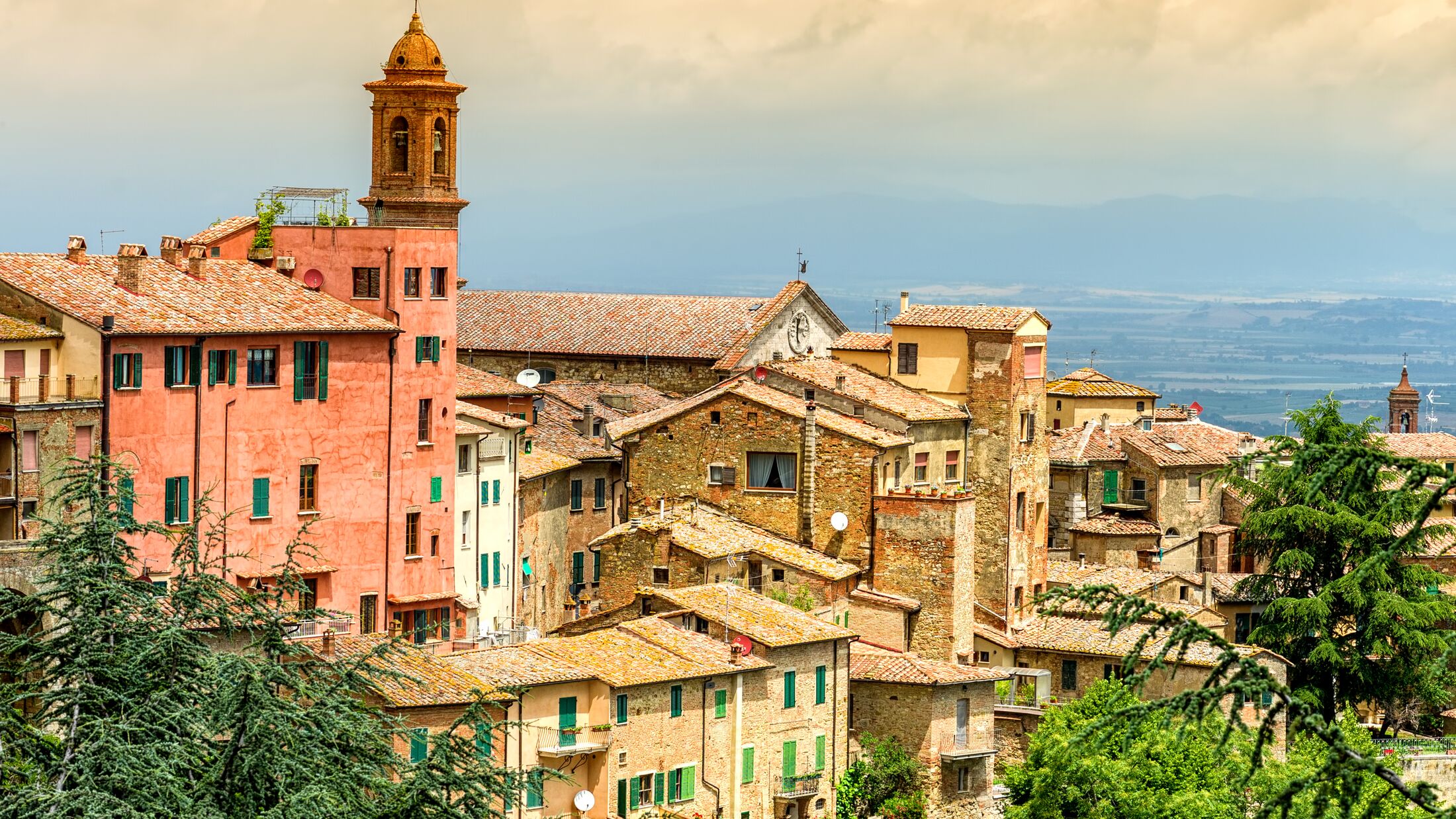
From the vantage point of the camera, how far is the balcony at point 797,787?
56.1m

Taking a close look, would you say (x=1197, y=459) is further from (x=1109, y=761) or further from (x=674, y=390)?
(x=1109, y=761)

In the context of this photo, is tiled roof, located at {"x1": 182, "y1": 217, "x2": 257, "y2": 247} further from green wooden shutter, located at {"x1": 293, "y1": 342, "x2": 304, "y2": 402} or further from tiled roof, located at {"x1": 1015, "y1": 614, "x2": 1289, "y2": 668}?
tiled roof, located at {"x1": 1015, "y1": 614, "x2": 1289, "y2": 668}

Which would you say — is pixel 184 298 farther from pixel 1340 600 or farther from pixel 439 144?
pixel 1340 600

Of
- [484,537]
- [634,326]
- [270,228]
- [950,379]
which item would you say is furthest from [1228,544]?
[270,228]

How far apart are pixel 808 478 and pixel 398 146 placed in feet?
42.3

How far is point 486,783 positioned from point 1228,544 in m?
46.7

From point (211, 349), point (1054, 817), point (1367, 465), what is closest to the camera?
point (1367, 465)

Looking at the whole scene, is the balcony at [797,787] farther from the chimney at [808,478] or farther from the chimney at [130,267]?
the chimney at [130,267]

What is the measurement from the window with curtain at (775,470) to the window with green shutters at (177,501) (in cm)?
1714

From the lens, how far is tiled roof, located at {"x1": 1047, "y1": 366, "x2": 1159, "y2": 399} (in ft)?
293

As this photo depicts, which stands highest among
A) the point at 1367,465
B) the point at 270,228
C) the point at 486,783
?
the point at 270,228

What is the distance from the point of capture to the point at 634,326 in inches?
3115

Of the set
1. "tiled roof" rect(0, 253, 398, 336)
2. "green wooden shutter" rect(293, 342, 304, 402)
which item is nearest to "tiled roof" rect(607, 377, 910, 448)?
"tiled roof" rect(0, 253, 398, 336)

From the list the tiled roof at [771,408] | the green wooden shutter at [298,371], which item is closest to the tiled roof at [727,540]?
the tiled roof at [771,408]
